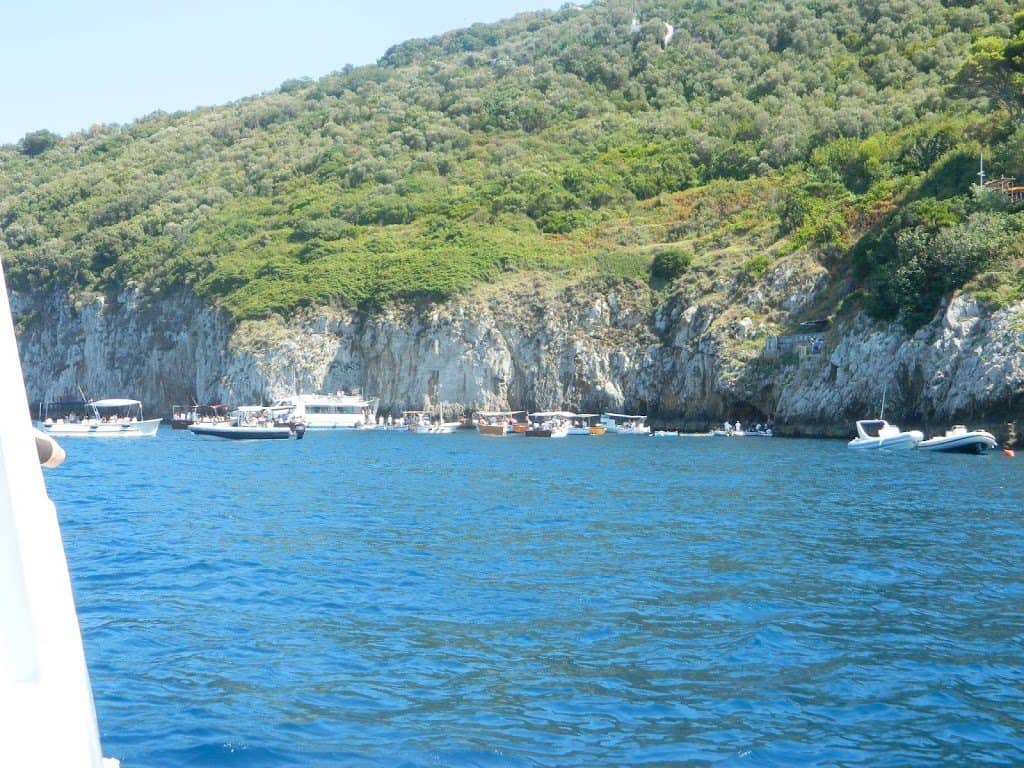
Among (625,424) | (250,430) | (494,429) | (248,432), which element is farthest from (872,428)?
(248,432)

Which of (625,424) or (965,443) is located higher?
(625,424)

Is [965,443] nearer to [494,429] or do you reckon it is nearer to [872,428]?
[872,428]

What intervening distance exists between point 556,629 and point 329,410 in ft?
247

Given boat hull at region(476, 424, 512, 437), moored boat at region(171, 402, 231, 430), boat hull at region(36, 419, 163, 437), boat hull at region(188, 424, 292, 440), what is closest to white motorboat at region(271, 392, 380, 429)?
moored boat at region(171, 402, 231, 430)

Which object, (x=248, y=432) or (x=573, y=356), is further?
(x=573, y=356)

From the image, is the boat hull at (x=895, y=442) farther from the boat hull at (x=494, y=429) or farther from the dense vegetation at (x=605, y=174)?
the boat hull at (x=494, y=429)

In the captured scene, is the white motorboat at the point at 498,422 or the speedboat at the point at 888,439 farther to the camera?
the white motorboat at the point at 498,422

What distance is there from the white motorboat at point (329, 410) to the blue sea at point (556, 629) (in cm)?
5556

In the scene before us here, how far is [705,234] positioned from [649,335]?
12.6 meters

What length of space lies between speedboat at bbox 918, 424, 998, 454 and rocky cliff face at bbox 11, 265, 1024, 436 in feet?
14.9

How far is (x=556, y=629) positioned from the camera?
1424cm

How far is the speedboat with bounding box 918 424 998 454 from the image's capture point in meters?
49.2

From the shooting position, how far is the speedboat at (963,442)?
49188mm

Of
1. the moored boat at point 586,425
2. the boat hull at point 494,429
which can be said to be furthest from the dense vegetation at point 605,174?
the boat hull at point 494,429
